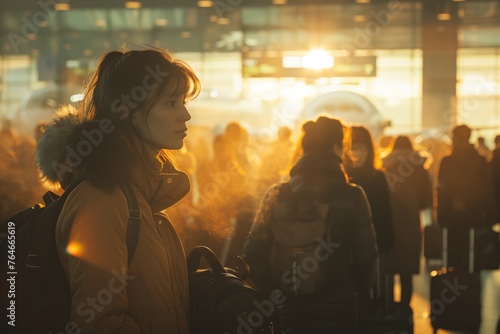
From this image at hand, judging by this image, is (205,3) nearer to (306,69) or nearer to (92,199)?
(306,69)

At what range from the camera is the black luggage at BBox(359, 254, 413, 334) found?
7797 mm

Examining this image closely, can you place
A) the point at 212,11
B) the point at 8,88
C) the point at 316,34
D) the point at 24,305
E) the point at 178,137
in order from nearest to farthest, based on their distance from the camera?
1. the point at 24,305
2. the point at 178,137
3. the point at 212,11
4. the point at 316,34
5. the point at 8,88

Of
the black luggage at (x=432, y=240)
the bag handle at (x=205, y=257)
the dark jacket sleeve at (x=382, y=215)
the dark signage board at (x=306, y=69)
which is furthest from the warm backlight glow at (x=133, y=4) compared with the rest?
the bag handle at (x=205, y=257)

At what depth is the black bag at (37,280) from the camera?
2611 millimetres

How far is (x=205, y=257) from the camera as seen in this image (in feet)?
9.98

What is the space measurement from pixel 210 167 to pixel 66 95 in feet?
106

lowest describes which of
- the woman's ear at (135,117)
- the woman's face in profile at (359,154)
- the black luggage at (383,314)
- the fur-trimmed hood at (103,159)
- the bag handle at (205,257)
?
the black luggage at (383,314)

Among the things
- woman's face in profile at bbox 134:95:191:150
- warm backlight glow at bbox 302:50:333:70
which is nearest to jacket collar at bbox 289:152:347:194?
woman's face in profile at bbox 134:95:191:150

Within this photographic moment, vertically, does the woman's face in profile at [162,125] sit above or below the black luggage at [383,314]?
above

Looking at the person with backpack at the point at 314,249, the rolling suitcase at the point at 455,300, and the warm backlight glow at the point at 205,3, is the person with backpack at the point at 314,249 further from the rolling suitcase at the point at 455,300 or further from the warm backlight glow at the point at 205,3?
the warm backlight glow at the point at 205,3

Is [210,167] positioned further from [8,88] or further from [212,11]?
[8,88]

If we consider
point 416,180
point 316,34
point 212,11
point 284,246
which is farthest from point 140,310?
point 316,34

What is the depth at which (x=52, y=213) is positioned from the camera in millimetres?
2691

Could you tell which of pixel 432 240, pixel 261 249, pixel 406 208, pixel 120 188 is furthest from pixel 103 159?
pixel 432 240
